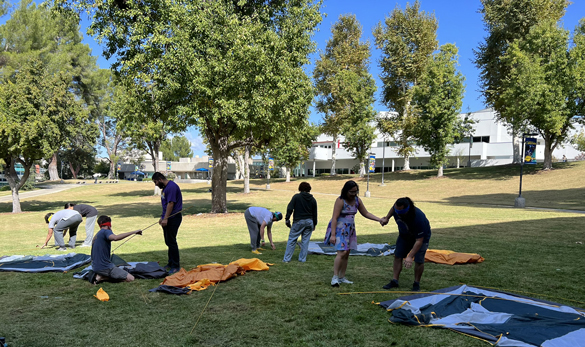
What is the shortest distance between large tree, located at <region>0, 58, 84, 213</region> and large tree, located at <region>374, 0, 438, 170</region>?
35.4 m

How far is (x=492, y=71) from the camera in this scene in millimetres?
44250

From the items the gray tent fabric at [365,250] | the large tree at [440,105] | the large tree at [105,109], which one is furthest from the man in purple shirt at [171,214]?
the large tree at [105,109]

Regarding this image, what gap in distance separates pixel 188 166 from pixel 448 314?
89.5m

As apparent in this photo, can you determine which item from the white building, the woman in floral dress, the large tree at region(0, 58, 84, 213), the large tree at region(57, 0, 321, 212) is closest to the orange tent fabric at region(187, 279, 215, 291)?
the woman in floral dress

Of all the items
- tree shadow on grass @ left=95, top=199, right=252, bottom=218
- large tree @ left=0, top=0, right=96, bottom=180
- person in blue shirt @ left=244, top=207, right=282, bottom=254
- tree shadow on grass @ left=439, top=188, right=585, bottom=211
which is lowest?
tree shadow on grass @ left=95, top=199, right=252, bottom=218

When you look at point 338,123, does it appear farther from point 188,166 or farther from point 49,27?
point 188,166

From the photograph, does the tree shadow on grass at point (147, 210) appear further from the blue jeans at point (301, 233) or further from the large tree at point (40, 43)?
the large tree at point (40, 43)

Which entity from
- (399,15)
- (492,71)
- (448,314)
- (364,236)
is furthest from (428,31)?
(448,314)

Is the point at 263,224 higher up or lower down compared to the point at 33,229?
higher up

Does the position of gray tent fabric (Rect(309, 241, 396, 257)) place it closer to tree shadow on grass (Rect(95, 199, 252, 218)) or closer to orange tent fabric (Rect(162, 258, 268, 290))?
orange tent fabric (Rect(162, 258, 268, 290))

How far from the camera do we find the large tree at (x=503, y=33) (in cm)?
3991

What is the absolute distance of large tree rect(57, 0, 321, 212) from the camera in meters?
16.8

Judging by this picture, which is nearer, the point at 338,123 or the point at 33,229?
the point at 33,229

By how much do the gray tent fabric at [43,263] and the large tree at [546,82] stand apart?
1395 inches
